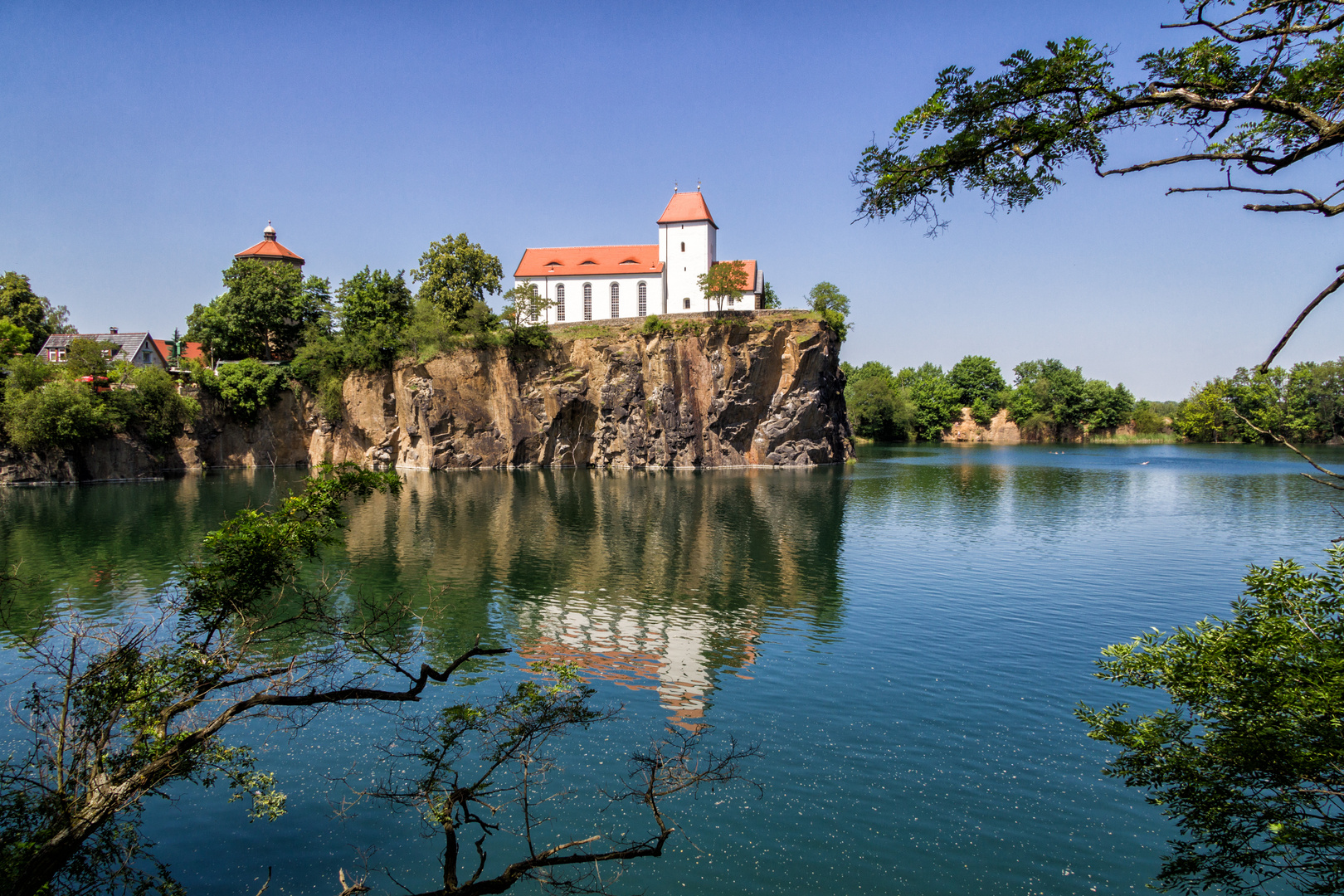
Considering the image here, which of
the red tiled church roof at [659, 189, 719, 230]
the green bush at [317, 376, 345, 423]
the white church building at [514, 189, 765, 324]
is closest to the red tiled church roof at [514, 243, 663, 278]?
→ the white church building at [514, 189, 765, 324]

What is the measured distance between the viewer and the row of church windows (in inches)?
3056

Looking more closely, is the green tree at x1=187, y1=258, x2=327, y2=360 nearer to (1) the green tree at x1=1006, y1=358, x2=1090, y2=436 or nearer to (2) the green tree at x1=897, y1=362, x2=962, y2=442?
(2) the green tree at x1=897, y1=362, x2=962, y2=442

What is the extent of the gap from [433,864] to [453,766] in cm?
253

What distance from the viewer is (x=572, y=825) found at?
11281 millimetres

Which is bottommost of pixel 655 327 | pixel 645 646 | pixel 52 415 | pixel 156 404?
pixel 645 646

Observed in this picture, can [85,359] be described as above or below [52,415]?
above

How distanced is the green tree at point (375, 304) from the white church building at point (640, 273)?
471 inches

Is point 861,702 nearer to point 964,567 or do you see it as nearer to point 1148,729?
point 1148,729

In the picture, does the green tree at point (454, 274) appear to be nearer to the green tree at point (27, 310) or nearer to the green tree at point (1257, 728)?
the green tree at point (27, 310)

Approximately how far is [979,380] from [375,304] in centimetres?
10323

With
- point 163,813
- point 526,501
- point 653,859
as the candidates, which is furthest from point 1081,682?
point 526,501

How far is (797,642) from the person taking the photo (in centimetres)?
1977

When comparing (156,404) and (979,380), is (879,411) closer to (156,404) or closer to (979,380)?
(979,380)

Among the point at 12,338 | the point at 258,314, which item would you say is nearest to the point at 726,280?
the point at 258,314
